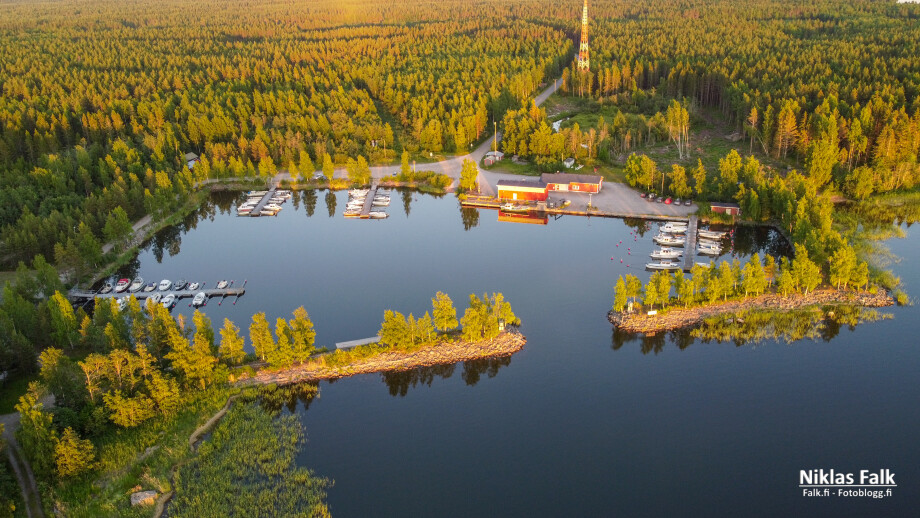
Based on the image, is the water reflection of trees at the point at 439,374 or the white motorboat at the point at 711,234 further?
the white motorboat at the point at 711,234

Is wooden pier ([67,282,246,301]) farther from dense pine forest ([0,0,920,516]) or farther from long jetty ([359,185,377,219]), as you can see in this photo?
long jetty ([359,185,377,219])

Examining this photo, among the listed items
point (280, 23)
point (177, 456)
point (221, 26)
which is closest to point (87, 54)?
point (221, 26)

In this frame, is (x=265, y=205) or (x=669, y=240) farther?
(x=265, y=205)

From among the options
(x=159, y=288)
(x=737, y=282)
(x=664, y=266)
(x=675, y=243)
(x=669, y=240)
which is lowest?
(x=159, y=288)

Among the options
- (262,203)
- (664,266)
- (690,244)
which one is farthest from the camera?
(262,203)

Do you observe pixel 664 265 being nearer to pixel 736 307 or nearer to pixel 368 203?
pixel 736 307

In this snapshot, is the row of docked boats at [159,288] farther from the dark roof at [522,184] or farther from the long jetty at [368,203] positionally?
the dark roof at [522,184]

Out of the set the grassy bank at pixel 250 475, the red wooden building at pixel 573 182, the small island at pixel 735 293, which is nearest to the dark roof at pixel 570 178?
the red wooden building at pixel 573 182

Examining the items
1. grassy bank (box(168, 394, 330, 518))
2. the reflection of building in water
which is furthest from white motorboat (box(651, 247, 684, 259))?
grassy bank (box(168, 394, 330, 518))

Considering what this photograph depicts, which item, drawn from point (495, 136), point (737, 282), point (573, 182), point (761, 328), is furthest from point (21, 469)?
point (495, 136)
